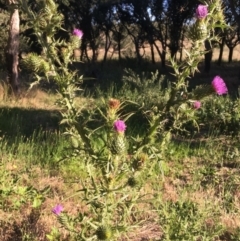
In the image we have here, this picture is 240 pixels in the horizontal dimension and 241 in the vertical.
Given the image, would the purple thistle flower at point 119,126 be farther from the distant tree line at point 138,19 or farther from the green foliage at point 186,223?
the distant tree line at point 138,19

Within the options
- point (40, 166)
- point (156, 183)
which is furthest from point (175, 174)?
point (40, 166)

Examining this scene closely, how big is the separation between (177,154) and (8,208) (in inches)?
96.7

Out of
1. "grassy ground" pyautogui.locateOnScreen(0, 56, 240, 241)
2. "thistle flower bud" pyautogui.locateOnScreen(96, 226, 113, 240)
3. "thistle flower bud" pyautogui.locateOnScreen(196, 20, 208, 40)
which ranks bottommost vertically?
"grassy ground" pyautogui.locateOnScreen(0, 56, 240, 241)

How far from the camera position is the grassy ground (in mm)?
3359

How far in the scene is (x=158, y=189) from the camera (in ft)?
13.8

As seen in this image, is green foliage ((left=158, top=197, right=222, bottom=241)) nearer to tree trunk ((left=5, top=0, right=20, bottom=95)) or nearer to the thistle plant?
the thistle plant

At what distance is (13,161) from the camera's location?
15.3 feet

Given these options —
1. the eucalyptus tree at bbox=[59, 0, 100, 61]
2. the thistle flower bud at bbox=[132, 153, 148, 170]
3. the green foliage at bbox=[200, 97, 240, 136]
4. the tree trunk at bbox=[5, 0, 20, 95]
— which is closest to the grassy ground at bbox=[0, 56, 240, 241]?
the green foliage at bbox=[200, 97, 240, 136]

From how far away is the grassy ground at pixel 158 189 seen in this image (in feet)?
11.0

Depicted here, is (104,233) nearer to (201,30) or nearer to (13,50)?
(201,30)

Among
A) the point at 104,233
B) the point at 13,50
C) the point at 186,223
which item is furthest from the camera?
the point at 13,50

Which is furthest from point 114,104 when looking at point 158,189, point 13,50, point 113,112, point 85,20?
point 85,20

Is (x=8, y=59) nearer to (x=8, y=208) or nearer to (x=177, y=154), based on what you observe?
(x=177, y=154)

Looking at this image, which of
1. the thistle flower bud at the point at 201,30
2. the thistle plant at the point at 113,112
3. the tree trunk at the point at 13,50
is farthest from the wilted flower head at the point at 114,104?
the tree trunk at the point at 13,50
